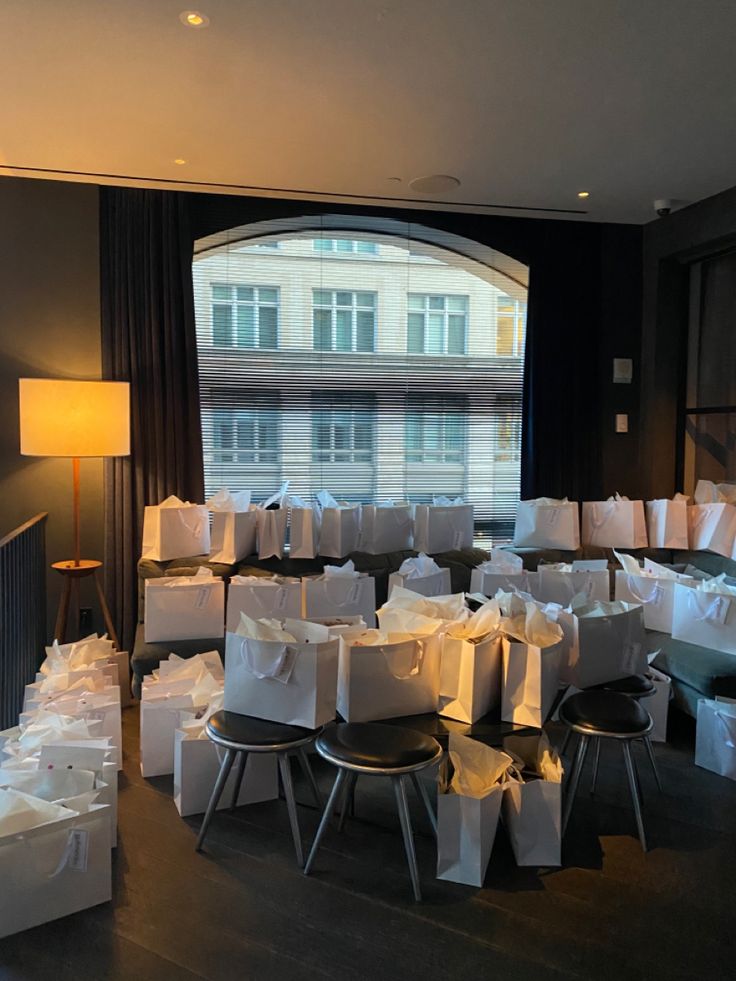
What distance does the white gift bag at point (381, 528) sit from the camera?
161 inches

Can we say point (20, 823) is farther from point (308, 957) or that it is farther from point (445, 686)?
point (445, 686)

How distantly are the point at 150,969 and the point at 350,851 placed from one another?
724mm

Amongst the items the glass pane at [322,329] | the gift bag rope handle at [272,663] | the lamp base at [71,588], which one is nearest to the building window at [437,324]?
the glass pane at [322,329]

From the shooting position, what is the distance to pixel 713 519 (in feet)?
13.6

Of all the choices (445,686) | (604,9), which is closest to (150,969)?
(445,686)

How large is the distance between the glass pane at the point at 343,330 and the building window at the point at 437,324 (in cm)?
37

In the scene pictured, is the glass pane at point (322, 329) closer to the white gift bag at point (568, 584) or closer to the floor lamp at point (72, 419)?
the floor lamp at point (72, 419)

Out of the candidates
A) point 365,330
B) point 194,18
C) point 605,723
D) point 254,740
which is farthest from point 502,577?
point 194,18

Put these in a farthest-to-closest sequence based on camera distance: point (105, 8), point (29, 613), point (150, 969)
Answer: point (29, 613) < point (105, 8) < point (150, 969)

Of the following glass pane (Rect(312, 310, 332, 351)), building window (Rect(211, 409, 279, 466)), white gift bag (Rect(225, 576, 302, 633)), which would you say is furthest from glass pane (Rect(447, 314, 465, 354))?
white gift bag (Rect(225, 576, 302, 633))

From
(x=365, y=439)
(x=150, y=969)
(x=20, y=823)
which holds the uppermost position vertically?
(x=365, y=439)

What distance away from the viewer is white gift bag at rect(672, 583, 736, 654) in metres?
3.27

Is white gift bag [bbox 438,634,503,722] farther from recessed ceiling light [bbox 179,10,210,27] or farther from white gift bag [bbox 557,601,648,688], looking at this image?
recessed ceiling light [bbox 179,10,210,27]

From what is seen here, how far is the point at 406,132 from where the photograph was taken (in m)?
3.20
